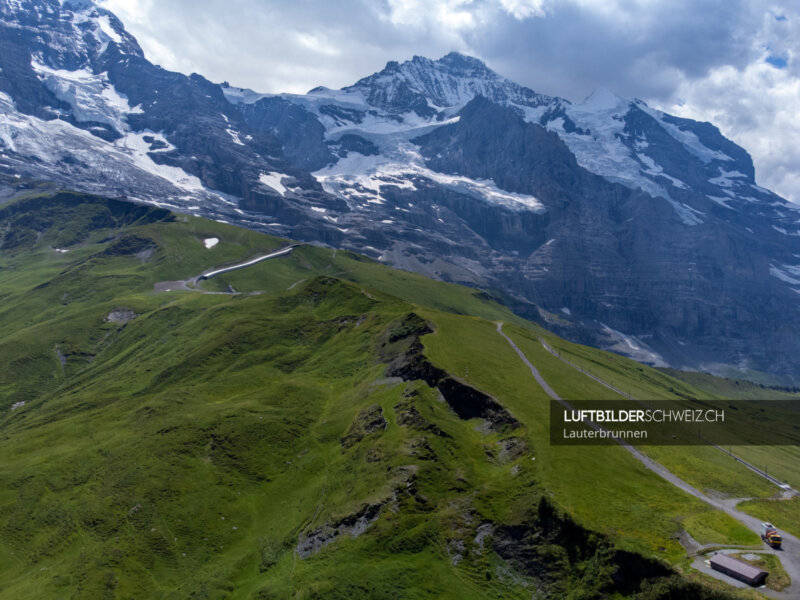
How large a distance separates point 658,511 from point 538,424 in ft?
87.4

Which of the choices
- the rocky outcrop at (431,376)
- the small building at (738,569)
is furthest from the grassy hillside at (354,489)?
the small building at (738,569)

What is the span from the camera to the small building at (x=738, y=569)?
5301 centimetres

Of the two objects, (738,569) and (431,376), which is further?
(431,376)

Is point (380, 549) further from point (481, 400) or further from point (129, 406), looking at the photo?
point (129, 406)

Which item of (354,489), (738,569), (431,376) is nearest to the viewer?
(738,569)

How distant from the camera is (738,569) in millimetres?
54000

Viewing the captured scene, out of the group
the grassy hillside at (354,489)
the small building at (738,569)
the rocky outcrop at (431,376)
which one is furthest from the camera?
the rocky outcrop at (431,376)

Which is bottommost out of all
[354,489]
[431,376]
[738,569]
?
[354,489]

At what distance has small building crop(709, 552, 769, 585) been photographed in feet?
174

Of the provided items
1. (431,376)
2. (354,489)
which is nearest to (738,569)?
(354,489)

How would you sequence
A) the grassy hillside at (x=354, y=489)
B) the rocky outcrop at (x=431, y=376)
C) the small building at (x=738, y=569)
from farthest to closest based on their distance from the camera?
the rocky outcrop at (x=431, y=376) → the grassy hillside at (x=354, y=489) → the small building at (x=738, y=569)

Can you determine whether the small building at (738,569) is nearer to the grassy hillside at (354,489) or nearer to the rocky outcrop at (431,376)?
the grassy hillside at (354,489)

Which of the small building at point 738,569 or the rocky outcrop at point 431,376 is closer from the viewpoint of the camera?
the small building at point 738,569

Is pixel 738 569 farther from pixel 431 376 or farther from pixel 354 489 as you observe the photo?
pixel 431 376
